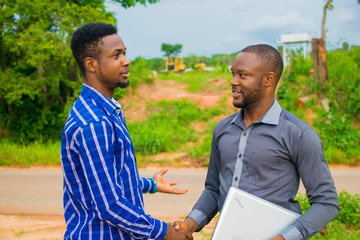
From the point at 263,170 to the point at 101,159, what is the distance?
851mm

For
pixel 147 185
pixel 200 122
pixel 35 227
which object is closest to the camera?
pixel 147 185

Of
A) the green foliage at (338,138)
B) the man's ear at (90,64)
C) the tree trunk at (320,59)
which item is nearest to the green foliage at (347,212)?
the man's ear at (90,64)

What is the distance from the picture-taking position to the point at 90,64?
2105 mm

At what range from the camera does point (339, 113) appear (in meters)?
11.0

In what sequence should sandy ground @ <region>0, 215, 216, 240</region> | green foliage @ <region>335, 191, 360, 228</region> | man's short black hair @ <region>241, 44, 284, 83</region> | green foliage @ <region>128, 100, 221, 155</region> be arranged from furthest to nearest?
1. green foliage @ <region>128, 100, 221, 155</region>
2. sandy ground @ <region>0, 215, 216, 240</region>
3. green foliage @ <region>335, 191, 360, 228</region>
4. man's short black hair @ <region>241, 44, 284, 83</region>

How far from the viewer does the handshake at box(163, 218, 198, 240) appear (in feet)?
7.00

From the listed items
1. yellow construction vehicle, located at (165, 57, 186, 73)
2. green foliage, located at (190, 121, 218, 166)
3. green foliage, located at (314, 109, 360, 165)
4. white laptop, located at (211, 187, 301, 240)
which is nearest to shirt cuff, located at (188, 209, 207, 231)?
white laptop, located at (211, 187, 301, 240)

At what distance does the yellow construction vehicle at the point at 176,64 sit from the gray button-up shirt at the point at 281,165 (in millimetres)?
31141

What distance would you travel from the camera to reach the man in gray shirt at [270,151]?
1916 millimetres

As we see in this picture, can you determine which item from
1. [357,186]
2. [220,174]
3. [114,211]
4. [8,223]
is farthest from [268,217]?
[357,186]

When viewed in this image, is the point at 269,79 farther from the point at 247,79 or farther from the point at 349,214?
the point at 349,214

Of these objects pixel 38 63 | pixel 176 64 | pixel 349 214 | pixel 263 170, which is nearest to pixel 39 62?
pixel 38 63

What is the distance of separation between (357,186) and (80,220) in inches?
250

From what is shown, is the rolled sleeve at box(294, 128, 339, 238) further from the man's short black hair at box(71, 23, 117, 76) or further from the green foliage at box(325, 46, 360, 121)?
the green foliage at box(325, 46, 360, 121)
